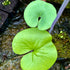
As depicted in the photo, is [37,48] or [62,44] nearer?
[37,48]

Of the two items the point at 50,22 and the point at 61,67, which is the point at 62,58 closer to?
the point at 61,67

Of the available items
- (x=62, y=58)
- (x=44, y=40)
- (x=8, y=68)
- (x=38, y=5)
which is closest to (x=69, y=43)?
(x=62, y=58)

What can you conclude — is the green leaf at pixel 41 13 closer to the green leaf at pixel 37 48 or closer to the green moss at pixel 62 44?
the green leaf at pixel 37 48

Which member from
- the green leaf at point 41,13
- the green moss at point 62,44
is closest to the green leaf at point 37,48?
the green leaf at point 41,13

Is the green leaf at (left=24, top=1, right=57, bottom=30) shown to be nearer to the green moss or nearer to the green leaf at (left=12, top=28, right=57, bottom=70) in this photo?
the green leaf at (left=12, top=28, right=57, bottom=70)

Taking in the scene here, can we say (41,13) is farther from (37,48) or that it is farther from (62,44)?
(62,44)

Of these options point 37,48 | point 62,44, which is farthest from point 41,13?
point 62,44
